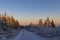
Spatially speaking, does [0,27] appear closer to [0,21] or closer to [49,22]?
[0,21]

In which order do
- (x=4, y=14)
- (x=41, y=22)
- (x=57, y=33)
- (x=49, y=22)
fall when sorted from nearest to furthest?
(x=57, y=33) → (x=4, y=14) → (x=49, y=22) → (x=41, y=22)

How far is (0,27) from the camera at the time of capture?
34.1 metres

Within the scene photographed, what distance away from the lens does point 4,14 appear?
47125 mm

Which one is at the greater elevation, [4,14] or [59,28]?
[4,14]

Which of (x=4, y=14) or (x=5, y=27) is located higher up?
(x=4, y=14)

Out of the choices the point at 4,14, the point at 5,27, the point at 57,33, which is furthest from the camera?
the point at 4,14

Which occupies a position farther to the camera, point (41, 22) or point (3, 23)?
point (41, 22)

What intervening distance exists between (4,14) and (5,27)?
1103cm

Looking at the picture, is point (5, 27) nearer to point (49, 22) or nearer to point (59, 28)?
point (59, 28)

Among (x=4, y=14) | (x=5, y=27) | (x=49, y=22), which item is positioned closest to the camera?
(x=5, y=27)

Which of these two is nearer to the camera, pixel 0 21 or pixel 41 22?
pixel 0 21

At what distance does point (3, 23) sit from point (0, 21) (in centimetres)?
111

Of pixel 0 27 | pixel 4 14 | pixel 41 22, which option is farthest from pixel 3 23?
pixel 41 22

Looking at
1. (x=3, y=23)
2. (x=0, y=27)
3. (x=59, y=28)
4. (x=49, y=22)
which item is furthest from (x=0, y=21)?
(x=49, y=22)
